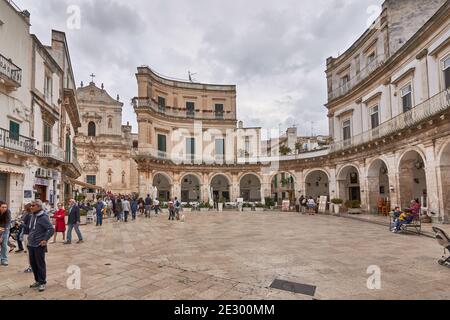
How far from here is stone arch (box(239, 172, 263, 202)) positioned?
111 feet

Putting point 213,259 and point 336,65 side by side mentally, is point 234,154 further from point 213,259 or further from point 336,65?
point 213,259

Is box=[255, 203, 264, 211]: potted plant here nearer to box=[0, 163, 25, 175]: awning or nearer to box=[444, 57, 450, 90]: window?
box=[444, 57, 450, 90]: window

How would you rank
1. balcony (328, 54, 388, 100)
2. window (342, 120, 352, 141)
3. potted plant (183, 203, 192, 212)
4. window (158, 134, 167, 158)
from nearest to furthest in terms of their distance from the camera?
balcony (328, 54, 388, 100) → window (342, 120, 352, 141) → potted plant (183, 203, 192, 212) → window (158, 134, 167, 158)

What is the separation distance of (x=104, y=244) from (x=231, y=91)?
90.7 ft

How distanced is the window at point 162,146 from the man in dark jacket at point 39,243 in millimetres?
24288

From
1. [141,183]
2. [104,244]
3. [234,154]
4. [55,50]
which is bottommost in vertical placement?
[104,244]

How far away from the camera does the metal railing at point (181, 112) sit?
27.9 metres

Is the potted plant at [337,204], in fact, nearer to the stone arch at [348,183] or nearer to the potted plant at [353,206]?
the potted plant at [353,206]

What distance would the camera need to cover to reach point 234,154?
33.2 metres

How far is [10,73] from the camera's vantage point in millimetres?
12234

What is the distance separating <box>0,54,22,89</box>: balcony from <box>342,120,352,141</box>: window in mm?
22460

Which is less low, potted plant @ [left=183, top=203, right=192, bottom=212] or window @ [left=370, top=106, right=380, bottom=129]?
window @ [left=370, top=106, right=380, bottom=129]

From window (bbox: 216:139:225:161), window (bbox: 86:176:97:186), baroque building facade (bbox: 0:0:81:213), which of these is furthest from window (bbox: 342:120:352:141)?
window (bbox: 86:176:97:186)
